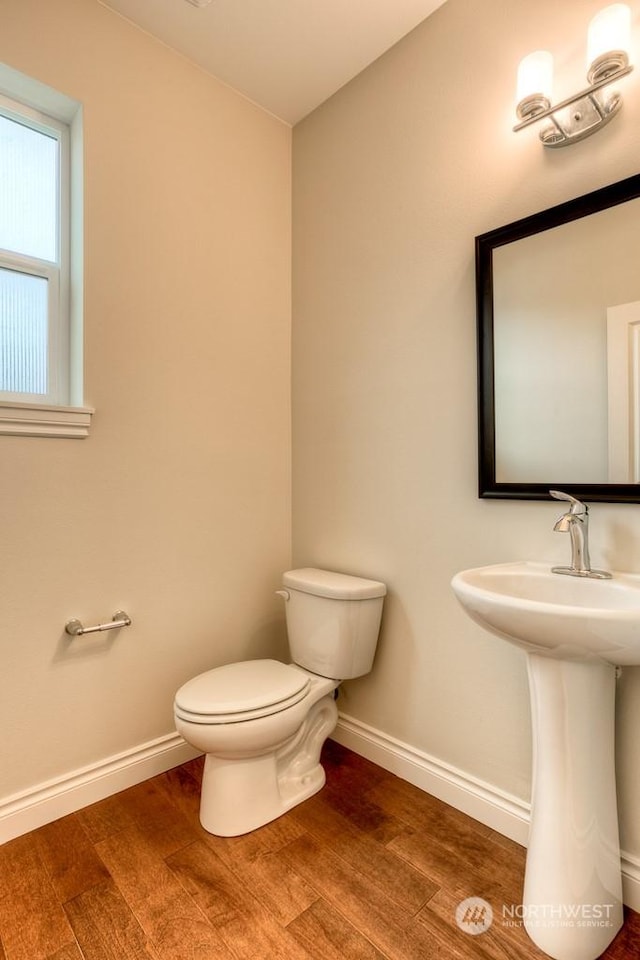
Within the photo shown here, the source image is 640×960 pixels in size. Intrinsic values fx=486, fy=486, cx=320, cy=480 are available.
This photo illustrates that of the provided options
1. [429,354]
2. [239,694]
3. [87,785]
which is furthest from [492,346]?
[87,785]

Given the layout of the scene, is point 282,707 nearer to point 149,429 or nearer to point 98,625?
point 98,625

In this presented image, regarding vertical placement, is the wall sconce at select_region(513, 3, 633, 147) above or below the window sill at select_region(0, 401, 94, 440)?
above

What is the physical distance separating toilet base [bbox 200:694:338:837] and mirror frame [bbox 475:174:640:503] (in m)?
1.06

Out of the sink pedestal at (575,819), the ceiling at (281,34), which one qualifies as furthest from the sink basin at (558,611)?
the ceiling at (281,34)

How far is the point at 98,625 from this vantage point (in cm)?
157

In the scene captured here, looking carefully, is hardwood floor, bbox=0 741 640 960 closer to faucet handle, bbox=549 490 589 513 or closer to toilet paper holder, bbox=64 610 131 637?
toilet paper holder, bbox=64 610 131 637

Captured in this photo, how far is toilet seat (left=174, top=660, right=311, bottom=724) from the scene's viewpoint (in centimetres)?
137

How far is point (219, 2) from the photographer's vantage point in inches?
61.5

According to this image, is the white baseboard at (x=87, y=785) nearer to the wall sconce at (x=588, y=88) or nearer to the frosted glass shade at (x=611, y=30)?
the wall sconce at (x=588, y=88)

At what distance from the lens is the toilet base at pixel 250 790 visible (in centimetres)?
142

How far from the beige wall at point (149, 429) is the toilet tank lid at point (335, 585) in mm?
278

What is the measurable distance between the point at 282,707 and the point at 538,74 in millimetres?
1855

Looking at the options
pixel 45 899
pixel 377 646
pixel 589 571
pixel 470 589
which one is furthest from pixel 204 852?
pixel 589 571

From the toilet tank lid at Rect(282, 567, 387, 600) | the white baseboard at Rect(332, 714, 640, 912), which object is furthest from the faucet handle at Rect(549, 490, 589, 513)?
the white baseboard at Rect(332, 714, 640, 912)
